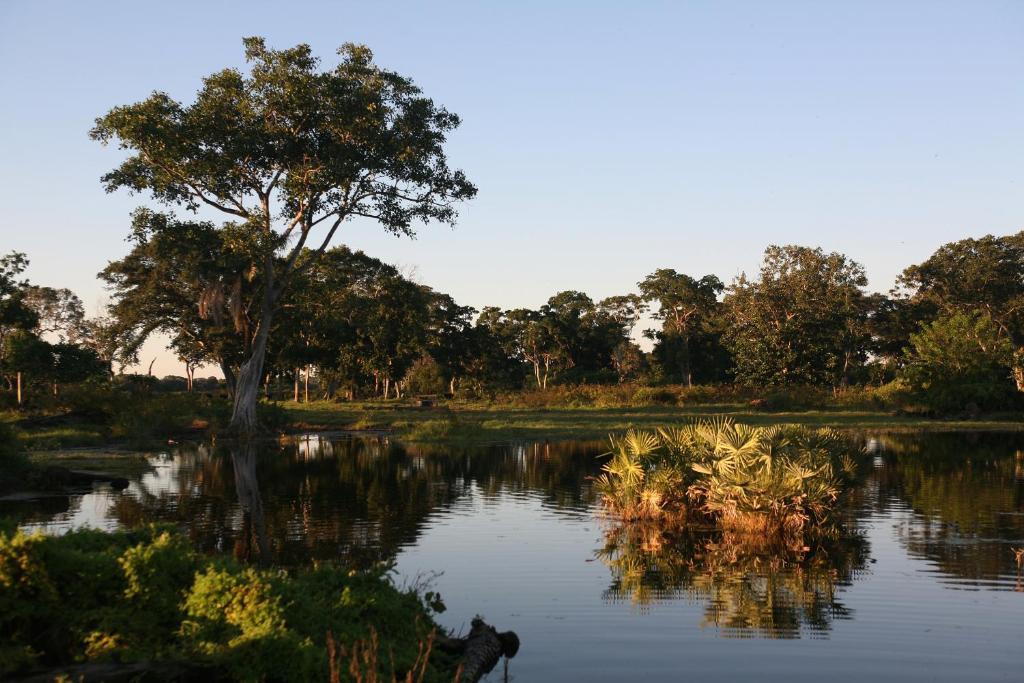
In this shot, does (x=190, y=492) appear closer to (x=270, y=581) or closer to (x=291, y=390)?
(x=270, y=581)

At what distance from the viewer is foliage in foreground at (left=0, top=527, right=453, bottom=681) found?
28.5 feet

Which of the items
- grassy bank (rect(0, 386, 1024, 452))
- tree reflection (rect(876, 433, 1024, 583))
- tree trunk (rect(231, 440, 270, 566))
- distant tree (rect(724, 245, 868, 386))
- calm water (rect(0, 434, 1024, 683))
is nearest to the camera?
calm water (rect(0, 434, 1024, 683))

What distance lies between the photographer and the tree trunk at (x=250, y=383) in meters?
48.2

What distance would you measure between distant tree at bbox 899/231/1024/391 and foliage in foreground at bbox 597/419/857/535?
8258cm

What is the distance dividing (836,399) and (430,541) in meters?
57.1

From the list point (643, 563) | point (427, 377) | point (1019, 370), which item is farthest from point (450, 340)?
point (643, 563)

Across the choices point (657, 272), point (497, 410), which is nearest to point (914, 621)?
point (497, 410)

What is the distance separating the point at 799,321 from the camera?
287ft

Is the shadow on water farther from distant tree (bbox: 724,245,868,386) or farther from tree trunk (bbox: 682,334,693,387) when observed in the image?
tree trunk (bbox: 682,334,693,387)

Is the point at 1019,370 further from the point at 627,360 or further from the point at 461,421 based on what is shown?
the point at 627,360

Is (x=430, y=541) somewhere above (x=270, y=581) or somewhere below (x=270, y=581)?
below

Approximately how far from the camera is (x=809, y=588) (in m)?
15.9

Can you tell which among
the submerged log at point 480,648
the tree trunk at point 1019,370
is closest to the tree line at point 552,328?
the tree trunk at point 1019,370

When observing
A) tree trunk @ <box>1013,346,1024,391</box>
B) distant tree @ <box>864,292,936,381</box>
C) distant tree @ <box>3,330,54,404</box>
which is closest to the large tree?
distant tree @ <box>3,330,54,404</box>
